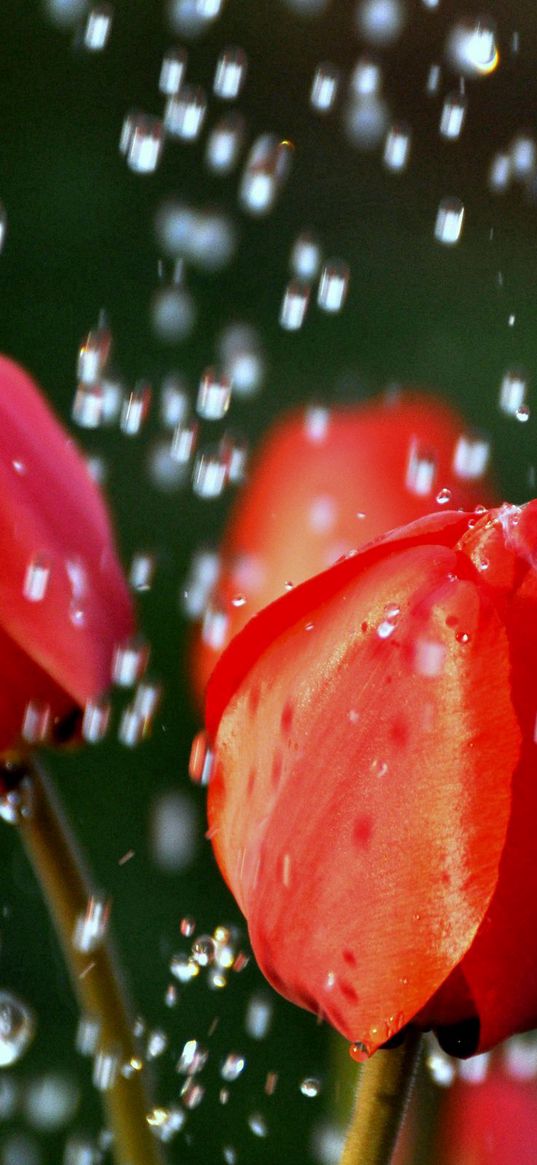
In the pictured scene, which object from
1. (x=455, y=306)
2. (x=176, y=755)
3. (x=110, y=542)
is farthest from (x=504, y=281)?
(x=110, y=542)

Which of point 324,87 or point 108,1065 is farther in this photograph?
point 324,87

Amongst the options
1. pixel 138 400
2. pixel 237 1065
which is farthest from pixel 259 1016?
pixel 138 400

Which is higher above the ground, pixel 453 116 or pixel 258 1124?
pixel 453 116

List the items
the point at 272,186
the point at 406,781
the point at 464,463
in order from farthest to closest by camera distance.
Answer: the point at 272,186 < the point at 464,463 < the point at 406,781

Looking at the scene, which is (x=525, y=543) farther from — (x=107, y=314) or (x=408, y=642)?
(x=107, y=314)

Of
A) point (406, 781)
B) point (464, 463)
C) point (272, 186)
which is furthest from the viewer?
point (272, 186)

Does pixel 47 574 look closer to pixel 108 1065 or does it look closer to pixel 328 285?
pixel 108 1065
